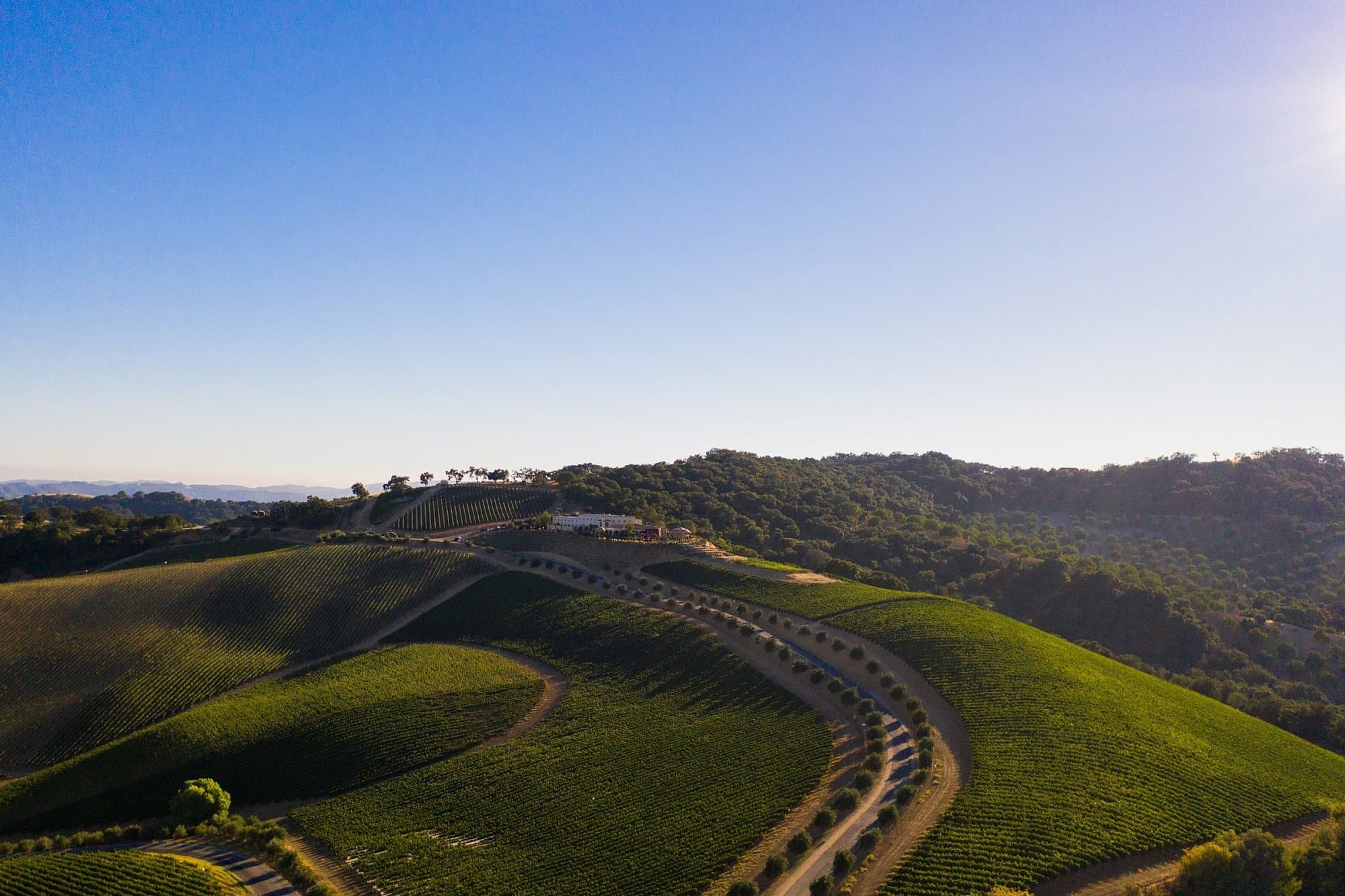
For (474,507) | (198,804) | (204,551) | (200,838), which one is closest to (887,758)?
(200,838)

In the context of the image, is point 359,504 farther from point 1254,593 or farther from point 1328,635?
point 1254,593

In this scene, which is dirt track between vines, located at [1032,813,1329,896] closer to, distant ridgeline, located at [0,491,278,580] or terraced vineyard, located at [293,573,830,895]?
terraced vineyard, located at [293,573,830,895]

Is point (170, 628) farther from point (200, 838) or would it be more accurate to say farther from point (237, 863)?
point (237, 863)

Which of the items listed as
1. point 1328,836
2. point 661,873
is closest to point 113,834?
point 661,873

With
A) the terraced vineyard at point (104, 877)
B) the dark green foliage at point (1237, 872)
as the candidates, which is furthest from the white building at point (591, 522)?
the dark green foliage at point (1237, 872)

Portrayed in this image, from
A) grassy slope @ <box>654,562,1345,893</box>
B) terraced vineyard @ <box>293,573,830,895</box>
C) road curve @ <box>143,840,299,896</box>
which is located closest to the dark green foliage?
grassy slope @ <box>654,562,1345,893</box>

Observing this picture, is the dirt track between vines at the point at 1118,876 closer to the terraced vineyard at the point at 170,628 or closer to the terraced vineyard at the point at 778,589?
the terraced vineyard at the point at 778,589
